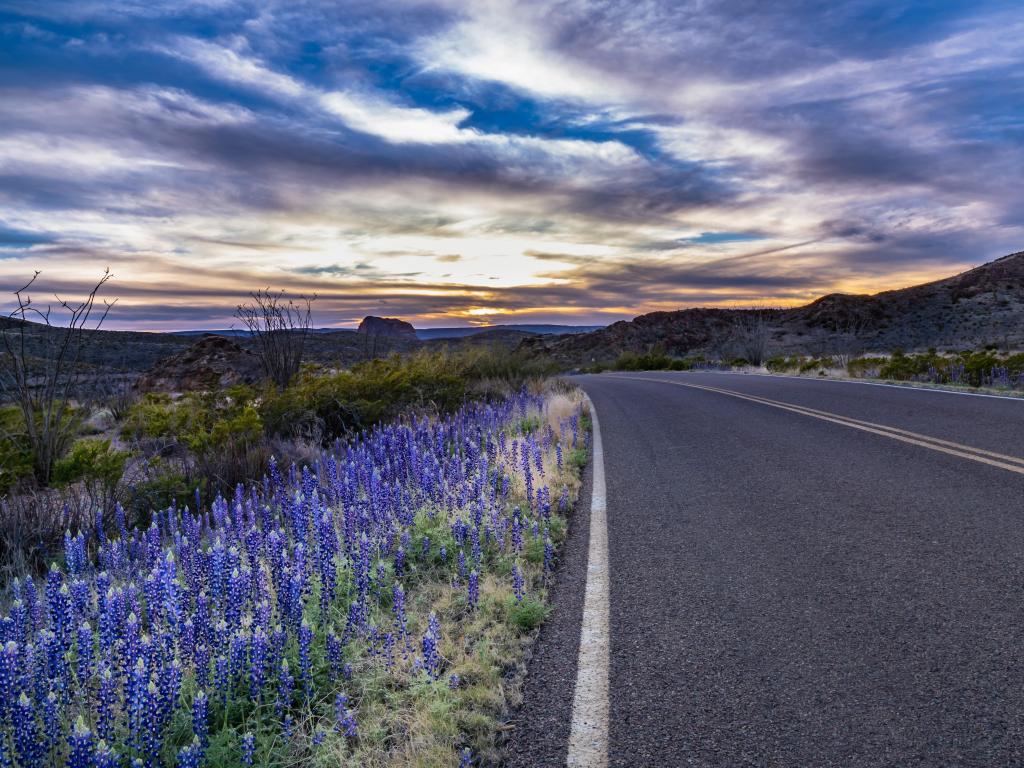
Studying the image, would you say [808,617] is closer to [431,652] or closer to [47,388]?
[431,652]

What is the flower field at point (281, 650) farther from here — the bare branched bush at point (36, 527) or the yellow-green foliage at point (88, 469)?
the yellow-green foliage at point (88, 469)

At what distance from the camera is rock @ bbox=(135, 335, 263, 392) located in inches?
827

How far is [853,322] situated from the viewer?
3433 inches

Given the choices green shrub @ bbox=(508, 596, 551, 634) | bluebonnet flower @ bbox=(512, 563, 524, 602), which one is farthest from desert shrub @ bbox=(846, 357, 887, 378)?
green shrub @ bbox=(508, 596, 551, 634)

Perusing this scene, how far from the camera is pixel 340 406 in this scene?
11.4m

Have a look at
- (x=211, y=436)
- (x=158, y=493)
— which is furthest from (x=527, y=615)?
(x=211, y=436)

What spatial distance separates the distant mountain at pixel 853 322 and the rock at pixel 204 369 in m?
46.0

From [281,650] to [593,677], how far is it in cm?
146

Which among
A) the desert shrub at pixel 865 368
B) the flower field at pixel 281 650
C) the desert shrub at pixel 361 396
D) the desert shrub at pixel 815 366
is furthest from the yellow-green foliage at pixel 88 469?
the desert shrub at pixel 815 366

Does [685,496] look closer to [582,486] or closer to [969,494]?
[582,486]

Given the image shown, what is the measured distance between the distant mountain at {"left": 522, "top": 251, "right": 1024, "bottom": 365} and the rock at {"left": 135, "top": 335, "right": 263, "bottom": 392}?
4600 cm

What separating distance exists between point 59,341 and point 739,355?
134 ft

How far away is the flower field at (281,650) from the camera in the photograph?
2.62 meters

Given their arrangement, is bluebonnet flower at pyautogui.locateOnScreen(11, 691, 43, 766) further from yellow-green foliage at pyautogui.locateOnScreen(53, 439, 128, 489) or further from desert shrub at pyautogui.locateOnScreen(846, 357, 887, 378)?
desert shrub at pyautogui.locateOnScreen(846, 357, 887, 378)
